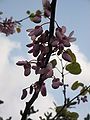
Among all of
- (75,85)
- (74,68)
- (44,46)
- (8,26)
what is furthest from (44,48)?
(8,26)

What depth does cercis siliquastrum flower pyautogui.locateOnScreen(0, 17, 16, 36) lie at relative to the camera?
8.11 metres

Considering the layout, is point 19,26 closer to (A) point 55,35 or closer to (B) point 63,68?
(B) point 63,68

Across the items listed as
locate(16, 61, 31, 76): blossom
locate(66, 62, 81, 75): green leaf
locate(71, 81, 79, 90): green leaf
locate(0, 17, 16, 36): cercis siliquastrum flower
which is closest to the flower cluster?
locate(16, 61, 31, 76): blossom

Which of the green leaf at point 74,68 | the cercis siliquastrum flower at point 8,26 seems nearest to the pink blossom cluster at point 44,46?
Result: the green leaf at point 74,68

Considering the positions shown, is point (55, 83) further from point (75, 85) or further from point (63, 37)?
point (75, 85)

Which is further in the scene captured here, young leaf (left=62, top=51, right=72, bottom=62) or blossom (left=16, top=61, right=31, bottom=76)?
blossom (left=16, top=61, right=31, bottom=76)

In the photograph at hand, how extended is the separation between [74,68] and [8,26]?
6.08 m

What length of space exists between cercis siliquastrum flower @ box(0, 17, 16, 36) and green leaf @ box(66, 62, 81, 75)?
5.46 metres

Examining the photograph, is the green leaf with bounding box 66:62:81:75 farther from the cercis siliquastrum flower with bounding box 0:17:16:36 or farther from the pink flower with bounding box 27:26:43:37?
the cercis siliquastrum flower with bounding box 0:17:16:36

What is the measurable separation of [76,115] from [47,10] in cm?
147

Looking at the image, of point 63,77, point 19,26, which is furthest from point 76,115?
point 19,26

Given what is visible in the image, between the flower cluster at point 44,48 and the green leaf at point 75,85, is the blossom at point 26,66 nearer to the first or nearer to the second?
the flower cluster at point 44,48

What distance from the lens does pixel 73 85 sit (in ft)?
10.9

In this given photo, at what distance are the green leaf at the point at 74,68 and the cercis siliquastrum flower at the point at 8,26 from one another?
17.9 ft
